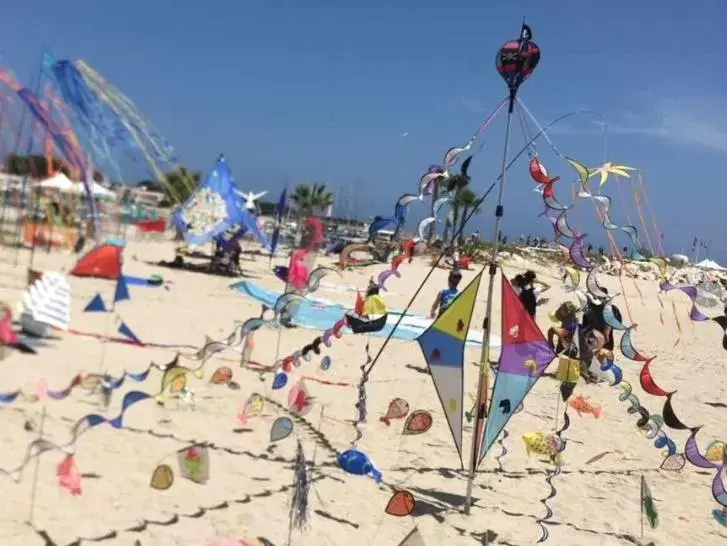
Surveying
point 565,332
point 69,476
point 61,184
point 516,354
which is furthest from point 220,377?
point 61,184

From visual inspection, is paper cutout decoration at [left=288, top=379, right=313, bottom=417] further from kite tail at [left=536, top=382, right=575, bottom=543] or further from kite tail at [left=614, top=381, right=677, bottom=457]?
kite tail at [left=614, top=381, right=677, bottom=457]

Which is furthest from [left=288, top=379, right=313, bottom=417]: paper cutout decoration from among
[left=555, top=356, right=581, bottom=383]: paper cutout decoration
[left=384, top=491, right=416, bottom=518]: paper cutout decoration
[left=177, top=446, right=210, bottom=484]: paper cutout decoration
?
[left=555, top=356, right=581, bottom=383]: paper cutout decoration

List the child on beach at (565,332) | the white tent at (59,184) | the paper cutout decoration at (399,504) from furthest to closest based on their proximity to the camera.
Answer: the white tent at (59,184) < the child on beach at (565,332) < the paper cutout decoration at (399,504)

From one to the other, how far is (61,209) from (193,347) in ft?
40.9

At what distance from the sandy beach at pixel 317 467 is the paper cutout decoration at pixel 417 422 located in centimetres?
47

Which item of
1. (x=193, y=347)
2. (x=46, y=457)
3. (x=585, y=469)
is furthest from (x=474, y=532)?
(x=193, y=347)

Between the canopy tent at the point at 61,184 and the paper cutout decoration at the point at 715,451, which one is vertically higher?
the canopy tent at the point at 61,184

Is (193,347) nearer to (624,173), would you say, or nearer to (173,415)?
(173,415)

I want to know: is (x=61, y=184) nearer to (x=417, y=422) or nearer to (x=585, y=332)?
(x=585, y=332)

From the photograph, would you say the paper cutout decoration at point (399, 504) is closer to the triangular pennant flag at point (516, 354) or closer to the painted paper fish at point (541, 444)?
the triangular pennant flag at point (516, 354)

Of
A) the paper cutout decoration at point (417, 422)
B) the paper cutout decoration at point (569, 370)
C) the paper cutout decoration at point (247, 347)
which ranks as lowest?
the paper cutout decoration at point (417, 422)

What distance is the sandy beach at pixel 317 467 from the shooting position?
451 centimetres

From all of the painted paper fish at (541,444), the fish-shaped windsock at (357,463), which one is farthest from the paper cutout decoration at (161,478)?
the painted paper fish at (541,444)

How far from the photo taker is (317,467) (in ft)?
18.8
